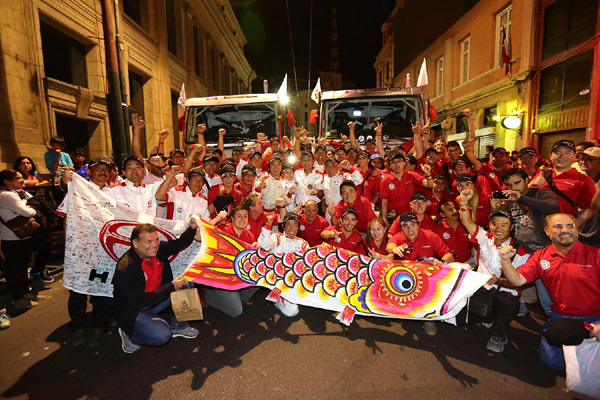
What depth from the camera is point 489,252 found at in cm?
374

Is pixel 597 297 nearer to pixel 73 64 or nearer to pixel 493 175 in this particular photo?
pixel 493 175

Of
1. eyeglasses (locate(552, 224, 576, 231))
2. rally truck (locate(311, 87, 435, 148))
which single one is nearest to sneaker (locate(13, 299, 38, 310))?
eyeglasses (locate(552, 224, 576, 231))

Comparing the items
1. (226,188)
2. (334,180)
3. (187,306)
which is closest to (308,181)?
(334,180)

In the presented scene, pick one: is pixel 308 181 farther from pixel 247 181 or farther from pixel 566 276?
pixel 566 276

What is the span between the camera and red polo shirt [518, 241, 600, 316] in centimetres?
292

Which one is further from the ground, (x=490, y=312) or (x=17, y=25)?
(x=17, y=25)

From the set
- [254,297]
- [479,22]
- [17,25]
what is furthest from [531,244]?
[479,22]

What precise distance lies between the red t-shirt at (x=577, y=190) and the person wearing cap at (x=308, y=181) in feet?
11.4

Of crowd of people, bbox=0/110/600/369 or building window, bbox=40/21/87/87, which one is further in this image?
building window, bbox=40/21/87/87

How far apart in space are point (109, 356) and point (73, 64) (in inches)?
495

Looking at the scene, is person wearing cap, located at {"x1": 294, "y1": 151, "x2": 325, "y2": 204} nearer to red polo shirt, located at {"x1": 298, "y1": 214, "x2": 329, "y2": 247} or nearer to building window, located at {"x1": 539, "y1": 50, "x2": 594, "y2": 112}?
red polo shirt, located at {"x1": 298, "y1": 214, "x2": 329, "y2": 247}

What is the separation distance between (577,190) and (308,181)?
3900 mm

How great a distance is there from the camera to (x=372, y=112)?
8523 millimetres

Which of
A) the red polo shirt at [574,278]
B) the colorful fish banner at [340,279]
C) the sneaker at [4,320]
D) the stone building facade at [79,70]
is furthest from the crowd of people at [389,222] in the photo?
the stone building facade at [79,70]
